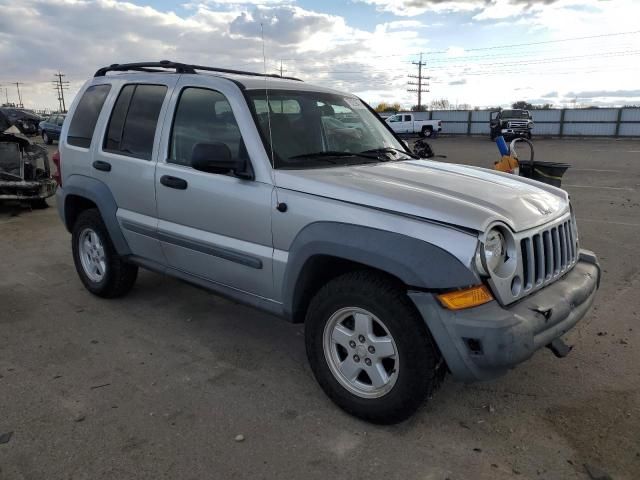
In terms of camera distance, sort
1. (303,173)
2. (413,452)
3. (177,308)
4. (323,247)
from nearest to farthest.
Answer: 1. (413,452)
2. (323,247)
3. (303,173)
4. (177,308)

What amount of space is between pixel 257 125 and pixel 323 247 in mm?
997

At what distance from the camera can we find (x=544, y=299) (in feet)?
9.18

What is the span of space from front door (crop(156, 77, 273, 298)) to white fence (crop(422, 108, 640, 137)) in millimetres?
39456

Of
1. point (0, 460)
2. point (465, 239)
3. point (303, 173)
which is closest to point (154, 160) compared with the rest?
point (303, 173)

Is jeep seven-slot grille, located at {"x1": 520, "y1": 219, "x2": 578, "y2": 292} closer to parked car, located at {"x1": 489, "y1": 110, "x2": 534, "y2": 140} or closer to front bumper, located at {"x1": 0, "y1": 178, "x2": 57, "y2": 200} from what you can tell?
front bumper, located at {"x1": 0, "y1": 178, "x2": 57, "y2": 200}

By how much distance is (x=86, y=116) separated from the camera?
475 cm

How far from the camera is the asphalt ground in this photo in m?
2.61

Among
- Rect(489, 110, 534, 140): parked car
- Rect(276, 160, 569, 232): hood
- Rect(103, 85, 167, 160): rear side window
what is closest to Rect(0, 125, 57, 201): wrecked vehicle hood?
Rect(103, 85, 167, 160): rear side window

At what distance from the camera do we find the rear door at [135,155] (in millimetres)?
4012

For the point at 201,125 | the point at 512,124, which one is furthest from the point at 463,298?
the point at 512,124

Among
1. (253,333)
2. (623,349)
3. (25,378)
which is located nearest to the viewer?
(25,378)

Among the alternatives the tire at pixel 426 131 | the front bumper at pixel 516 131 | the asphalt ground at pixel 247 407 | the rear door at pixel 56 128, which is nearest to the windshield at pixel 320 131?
the asphalt ground at pixel 247 407

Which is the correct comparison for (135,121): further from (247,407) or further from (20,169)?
(20,169)

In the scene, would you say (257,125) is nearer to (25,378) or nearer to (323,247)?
(323,247)
